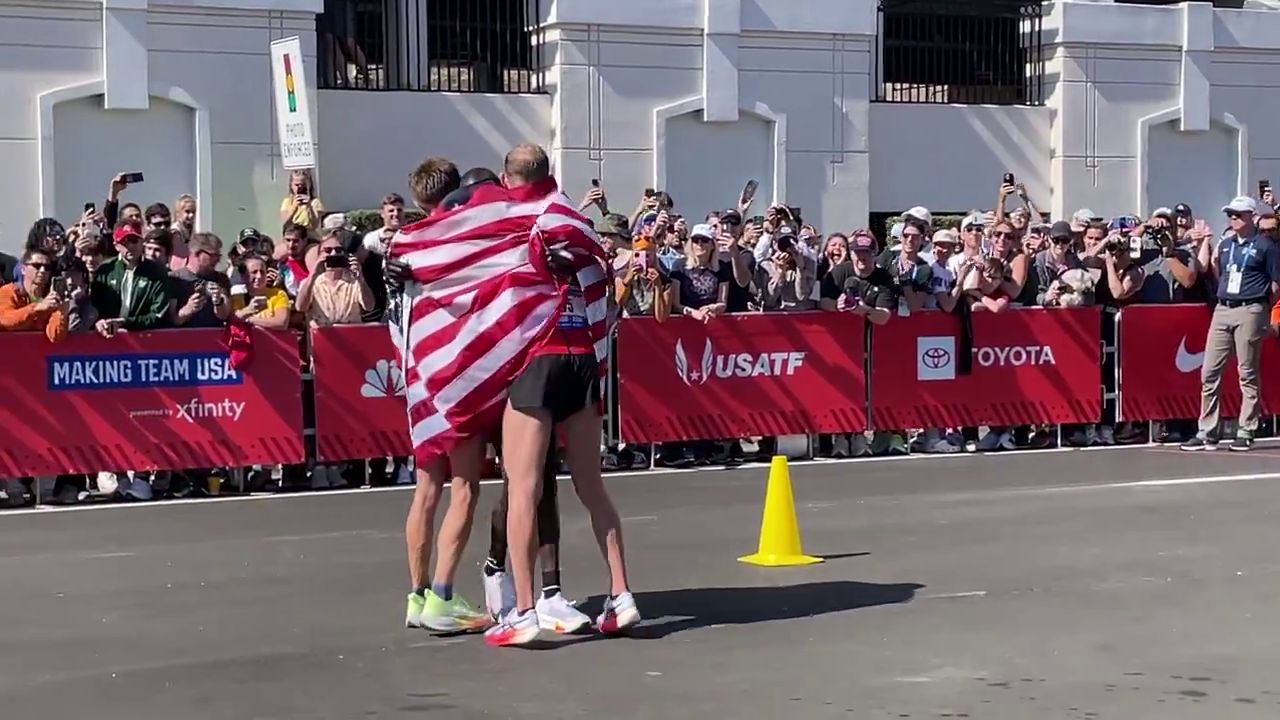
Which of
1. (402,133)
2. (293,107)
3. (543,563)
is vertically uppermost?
(402,133)

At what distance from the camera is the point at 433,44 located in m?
24.5

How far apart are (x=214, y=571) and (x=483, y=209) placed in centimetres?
341

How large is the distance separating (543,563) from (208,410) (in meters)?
6.34

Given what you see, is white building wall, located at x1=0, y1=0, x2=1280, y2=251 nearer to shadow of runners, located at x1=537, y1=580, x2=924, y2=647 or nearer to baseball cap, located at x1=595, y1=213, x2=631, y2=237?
baseball cap, located at x1=595, y1=213, x2=631, y2=237

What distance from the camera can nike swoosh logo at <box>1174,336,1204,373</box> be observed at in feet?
58.7

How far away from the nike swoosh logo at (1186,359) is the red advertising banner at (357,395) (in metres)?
7.14

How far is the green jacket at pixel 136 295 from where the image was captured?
14.3m

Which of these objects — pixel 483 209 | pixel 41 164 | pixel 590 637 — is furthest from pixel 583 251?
pixel 41 164

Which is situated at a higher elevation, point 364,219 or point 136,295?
point 364,219

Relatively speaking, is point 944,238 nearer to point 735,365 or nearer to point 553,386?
point 735,365

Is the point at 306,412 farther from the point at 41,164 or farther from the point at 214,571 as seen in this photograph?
the point at 41,164

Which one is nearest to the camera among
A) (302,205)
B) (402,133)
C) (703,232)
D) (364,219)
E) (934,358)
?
(703,232)

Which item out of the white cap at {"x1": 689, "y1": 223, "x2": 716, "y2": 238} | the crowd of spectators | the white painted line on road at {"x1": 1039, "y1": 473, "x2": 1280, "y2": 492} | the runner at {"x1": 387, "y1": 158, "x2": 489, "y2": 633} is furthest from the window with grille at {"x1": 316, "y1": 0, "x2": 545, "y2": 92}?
the runner at {"x1": 387, "y1": 158, "x2": 489, "y2": 633}

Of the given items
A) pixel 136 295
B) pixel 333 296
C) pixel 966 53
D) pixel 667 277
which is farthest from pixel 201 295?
pixel 966 53
